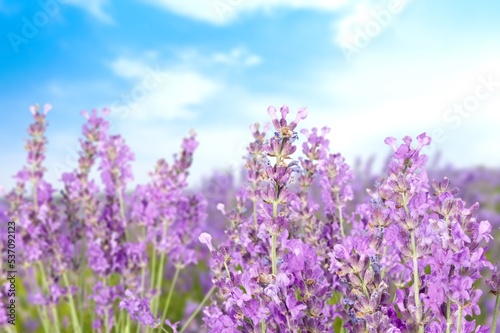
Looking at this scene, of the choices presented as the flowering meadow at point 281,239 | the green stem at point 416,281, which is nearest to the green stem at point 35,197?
the flowering meadow at point 281,239

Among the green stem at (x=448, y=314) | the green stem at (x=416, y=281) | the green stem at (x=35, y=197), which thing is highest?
the green stem at (x=35, y=197)

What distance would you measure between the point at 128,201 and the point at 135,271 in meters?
0.47

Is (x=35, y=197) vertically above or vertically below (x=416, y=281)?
above

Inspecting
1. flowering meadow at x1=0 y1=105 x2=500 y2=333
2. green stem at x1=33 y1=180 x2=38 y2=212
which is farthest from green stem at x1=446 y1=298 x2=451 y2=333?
green stem at x1=33 y1=180 x2=38 y2=212

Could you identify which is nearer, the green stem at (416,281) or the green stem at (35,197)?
the green stem at (416,281)

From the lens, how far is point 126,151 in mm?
2779

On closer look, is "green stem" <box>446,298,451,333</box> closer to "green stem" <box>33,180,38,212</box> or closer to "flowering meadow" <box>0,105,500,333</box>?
"flowering meadow" <box>0,105,500,333</box>

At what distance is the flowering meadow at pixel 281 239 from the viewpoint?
119cm

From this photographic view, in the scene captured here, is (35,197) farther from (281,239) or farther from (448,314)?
(448,314)

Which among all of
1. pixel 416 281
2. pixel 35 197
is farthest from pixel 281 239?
pixel 35 197

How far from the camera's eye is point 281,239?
1354 millimetres

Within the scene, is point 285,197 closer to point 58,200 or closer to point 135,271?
point 135,271

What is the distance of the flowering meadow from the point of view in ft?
3.89

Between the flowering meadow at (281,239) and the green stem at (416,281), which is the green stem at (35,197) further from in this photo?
the green stem at (416,281)
